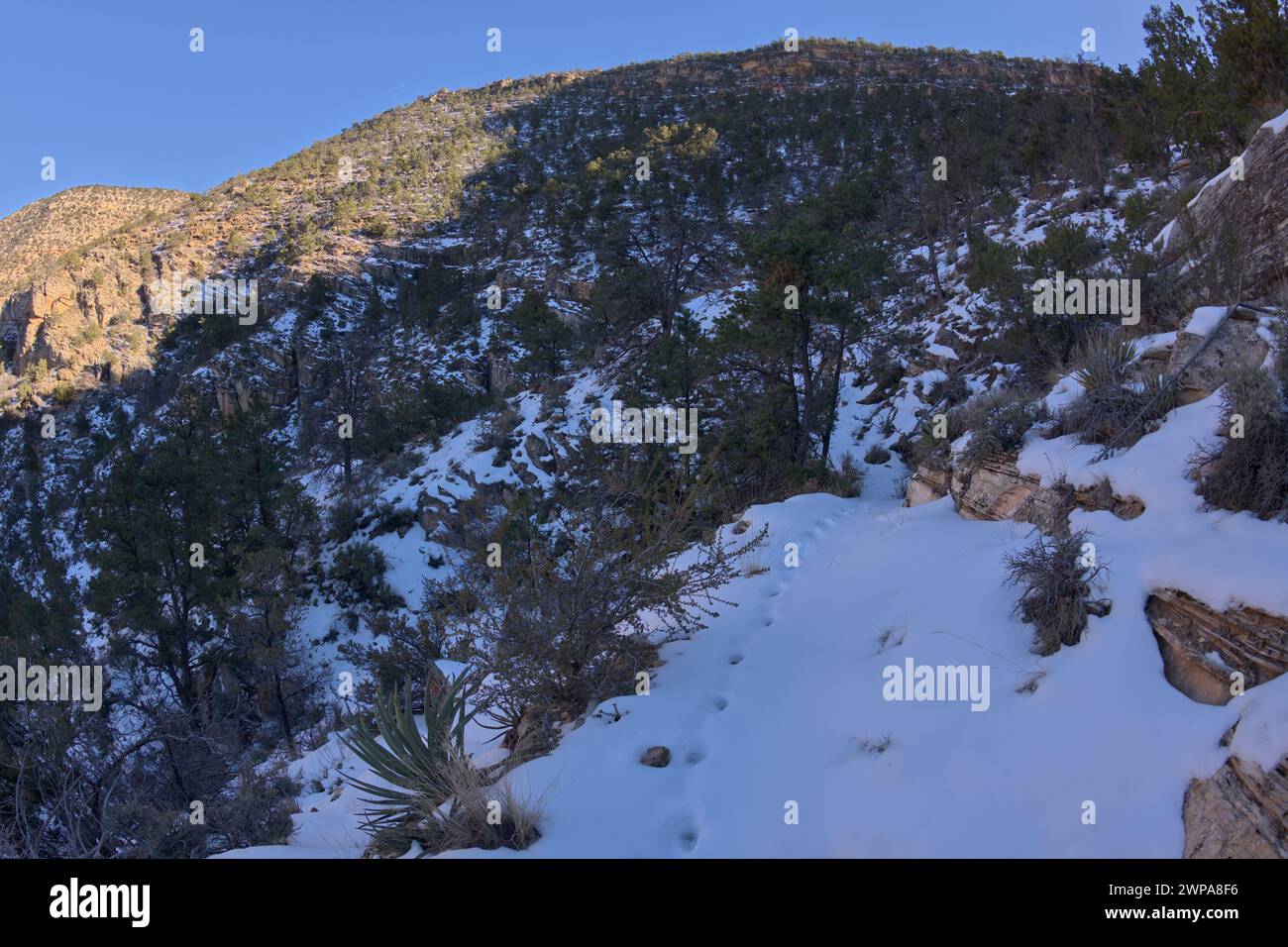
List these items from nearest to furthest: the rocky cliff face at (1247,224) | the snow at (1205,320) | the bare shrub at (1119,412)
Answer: the bare shrub at (1119,412) → the snow at (1205,320) → the rocky cliff face at (1247,224)

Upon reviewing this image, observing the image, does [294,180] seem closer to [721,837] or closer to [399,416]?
[399,416]

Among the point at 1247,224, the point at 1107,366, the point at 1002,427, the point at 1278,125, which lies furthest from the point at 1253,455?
the point at 1278,125

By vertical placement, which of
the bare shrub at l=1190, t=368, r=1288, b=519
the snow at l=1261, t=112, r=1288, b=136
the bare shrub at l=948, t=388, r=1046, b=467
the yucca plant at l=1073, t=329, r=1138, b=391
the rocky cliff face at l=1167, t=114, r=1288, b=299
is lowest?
the bare shrub at l=1190, t=368, r=1288, b=519

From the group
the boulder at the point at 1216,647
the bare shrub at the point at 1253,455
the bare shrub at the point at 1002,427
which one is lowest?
the boulder at the point at 1216,647

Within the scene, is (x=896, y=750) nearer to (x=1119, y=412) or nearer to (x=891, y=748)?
(x=891, y=748)

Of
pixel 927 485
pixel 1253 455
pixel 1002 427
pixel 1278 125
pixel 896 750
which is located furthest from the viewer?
pixel 927 485

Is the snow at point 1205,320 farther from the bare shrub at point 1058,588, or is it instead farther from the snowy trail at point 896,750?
the bare shrub at point 1058,588

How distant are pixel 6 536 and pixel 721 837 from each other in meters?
33.6

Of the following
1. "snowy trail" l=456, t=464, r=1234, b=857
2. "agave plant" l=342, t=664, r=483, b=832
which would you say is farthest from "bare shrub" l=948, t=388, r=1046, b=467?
"agave plant" l=342, t=664, r=483, b=832

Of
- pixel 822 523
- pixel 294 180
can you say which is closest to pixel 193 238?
pixel 294 180

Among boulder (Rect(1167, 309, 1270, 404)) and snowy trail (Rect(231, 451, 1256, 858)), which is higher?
boulder (Rect(1167, 309, 1270, 404))

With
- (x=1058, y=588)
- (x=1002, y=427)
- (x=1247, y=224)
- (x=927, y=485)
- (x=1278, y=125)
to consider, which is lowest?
(x=1058, y=588)

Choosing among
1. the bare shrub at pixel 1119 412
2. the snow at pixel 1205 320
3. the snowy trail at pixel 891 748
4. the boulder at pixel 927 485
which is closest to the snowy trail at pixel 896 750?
the snowy trail at pixel 891 748

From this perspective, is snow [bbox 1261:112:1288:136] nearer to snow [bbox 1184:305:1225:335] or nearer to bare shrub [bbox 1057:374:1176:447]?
snow [bbox 1184:305:1225:335]
